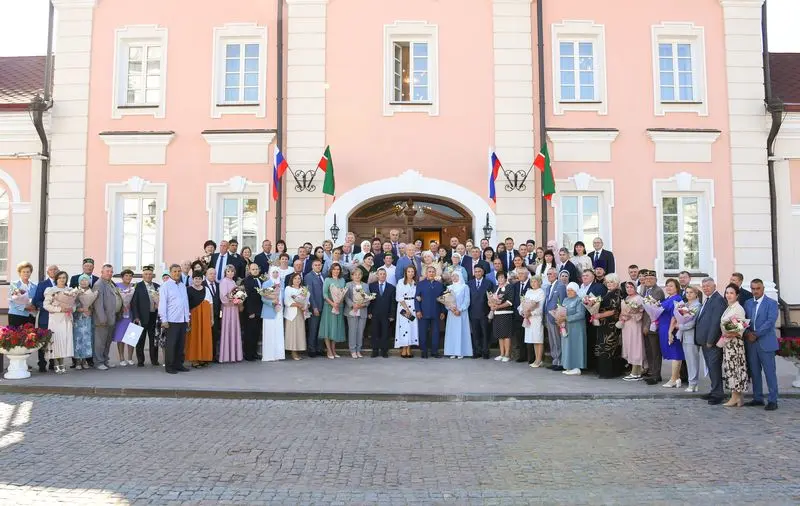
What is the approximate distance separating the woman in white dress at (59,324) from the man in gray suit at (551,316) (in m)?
7.83

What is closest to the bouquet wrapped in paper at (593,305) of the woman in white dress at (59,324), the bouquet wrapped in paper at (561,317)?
the bouquet wrapped in paper at (561,317)

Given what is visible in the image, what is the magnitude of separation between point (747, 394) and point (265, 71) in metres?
11.2

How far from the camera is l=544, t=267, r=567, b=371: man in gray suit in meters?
10.7

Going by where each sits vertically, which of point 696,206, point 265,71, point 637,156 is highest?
point 265,71

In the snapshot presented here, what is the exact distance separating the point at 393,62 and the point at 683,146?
661 cm

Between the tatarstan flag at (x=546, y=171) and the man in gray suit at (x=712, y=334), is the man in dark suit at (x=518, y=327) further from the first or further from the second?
the man in gray suit at (x=712, y=334)

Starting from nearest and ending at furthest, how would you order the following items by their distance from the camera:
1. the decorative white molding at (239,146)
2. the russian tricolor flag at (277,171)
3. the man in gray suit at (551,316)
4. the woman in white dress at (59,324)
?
the woman in white dress at (59,324)
the man in gray suit at (551,316)
the russian tricolor flag at (277,171)
the decorative white molding at (239,146)

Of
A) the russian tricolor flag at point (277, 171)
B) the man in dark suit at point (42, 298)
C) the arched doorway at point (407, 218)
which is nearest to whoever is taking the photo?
the man in dark suit at point (42, 298)

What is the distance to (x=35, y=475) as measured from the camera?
5406mm

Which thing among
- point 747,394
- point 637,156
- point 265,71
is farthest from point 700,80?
point 265,71

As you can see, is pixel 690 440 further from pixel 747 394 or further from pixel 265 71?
pixel 265 71

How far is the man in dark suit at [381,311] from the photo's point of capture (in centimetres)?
1179

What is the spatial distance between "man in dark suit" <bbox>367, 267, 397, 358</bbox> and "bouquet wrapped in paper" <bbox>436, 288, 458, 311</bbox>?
0.90m

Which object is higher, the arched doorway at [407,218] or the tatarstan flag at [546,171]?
the tatarstan flag at [546,171]
